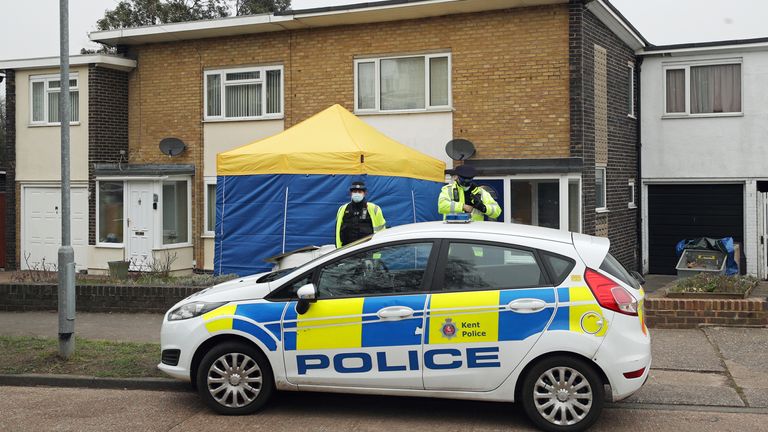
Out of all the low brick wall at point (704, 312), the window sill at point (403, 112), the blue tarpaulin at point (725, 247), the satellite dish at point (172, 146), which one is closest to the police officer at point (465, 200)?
the low brick wall at point (704, 312)

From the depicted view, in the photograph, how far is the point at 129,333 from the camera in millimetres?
10234

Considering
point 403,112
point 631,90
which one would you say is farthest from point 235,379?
point 631,90

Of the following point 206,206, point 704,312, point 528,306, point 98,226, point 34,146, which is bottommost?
point 704,312

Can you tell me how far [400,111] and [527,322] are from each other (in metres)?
9.85

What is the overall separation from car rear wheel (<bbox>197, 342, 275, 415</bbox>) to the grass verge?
1.36 meters

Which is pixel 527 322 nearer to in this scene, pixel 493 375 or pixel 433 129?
pixel 493 375

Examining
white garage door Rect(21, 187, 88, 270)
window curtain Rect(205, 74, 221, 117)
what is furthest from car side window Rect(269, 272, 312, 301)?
white garage door Rect(21, 187, 88, 270)

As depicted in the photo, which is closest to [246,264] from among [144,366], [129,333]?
[129,333]

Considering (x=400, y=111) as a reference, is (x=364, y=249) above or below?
below

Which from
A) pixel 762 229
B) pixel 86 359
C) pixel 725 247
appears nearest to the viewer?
pixel 86 359

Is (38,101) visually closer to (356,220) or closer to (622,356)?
(356,220)

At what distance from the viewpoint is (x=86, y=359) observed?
27.9 feet

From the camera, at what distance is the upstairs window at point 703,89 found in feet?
56.0

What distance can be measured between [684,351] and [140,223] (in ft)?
38.7
